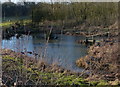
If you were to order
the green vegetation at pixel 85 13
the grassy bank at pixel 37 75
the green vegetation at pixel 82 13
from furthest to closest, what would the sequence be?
the green vegetation at pixel 85 13
the green vegetation at pixel 82 13
the grassy bank at pixel 37 75

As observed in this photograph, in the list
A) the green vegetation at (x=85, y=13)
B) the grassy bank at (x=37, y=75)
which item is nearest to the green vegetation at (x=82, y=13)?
the green vegetation at (x=85, y=13)

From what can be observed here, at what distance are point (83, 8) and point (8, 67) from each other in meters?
9.89

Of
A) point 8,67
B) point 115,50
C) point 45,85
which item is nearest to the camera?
point 45,85

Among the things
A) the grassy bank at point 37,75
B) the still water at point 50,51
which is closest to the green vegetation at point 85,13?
the still water at point 50,51

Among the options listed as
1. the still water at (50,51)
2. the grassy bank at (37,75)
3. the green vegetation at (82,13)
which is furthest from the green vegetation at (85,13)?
the grassy bank at (37,75)

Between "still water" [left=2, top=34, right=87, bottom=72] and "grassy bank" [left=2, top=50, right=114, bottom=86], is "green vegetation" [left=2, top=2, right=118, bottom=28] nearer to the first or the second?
"still water" [left=2, top=34, right=87, bottom=72]

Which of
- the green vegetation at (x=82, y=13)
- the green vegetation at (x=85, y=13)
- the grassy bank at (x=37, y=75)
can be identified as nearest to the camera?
the grassy bank at (x=37, y=75)

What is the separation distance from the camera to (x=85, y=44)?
1067 centimetres

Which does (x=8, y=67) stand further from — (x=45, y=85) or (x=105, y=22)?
(x=105, y=22)

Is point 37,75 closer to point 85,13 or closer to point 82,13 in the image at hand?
point 82,13

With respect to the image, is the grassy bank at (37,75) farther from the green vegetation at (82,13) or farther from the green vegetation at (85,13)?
the green vegetation at (85,13)

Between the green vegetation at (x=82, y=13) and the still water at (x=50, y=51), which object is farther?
the green vegetation at (x=82, y=13)

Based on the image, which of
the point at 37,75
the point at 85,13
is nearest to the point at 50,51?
the point at 37,75

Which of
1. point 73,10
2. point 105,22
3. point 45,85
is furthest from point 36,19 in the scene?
point 45,85
